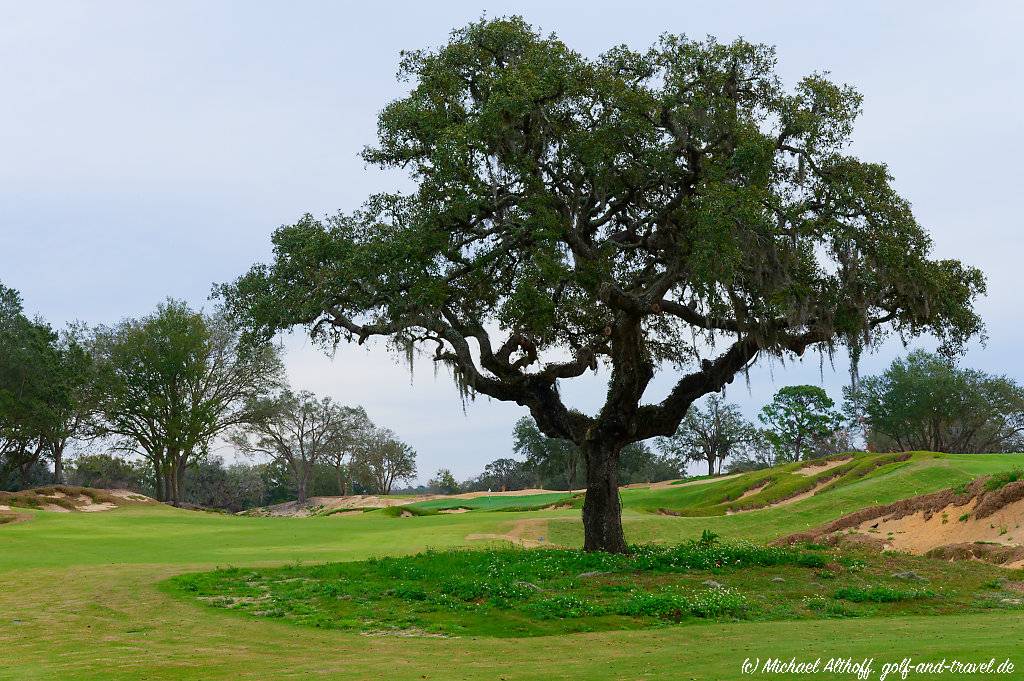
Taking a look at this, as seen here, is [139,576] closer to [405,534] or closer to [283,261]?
[283,261]

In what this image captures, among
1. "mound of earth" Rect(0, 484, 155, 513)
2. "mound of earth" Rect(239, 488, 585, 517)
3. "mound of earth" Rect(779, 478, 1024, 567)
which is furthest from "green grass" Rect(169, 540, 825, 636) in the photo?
"mound of earth" Rect(239, 488, 585, 517)

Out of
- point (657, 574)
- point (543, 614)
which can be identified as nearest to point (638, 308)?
point (657, 574)

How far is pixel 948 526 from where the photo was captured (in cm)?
2950

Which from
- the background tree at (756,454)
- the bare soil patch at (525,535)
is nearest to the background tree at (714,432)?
the background tree at (756,454)

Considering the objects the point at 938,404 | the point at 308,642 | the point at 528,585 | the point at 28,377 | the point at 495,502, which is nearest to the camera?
the point at 308,642

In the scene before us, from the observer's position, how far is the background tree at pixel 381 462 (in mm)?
105375

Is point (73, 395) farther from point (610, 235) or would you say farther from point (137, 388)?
point (610, 235)

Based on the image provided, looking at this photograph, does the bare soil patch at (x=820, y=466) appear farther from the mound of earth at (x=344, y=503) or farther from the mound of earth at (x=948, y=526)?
the mound of earth at (x=344, y=503)

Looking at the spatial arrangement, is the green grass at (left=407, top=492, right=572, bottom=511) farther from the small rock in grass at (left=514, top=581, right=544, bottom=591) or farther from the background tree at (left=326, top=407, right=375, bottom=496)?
the small rock in grass at (left=514, top=581, right=544, bottom=591)

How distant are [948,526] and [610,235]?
16.3 metres

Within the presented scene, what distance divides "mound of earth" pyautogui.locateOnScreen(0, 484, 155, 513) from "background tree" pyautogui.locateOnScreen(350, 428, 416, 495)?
140 feet

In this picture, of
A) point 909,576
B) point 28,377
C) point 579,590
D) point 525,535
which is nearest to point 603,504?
point 579,590

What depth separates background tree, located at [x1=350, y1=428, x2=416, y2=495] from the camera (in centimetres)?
10538

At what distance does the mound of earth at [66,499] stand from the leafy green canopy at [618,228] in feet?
124
